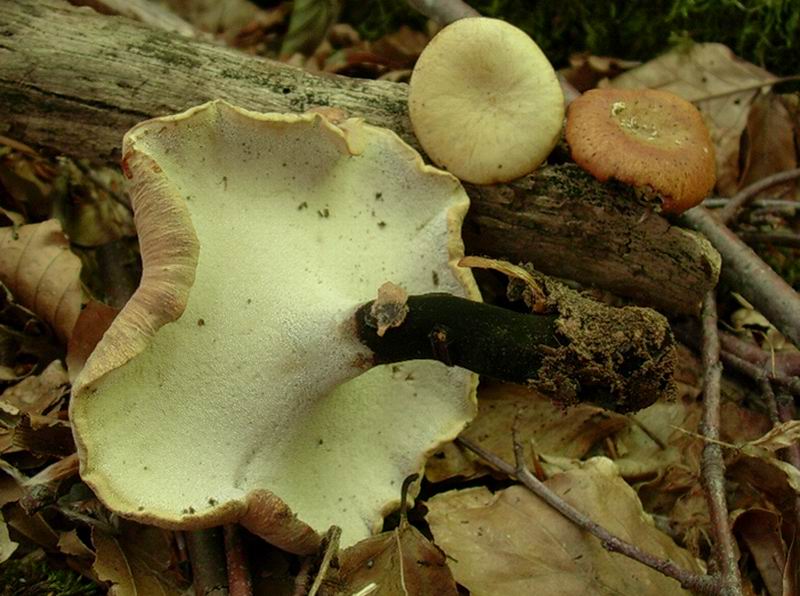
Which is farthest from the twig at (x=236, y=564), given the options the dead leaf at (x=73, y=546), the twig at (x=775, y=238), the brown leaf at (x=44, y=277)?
the twig at (x=775, y=238)

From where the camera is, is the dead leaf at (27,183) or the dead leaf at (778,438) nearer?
the dead leaf at (778,438)

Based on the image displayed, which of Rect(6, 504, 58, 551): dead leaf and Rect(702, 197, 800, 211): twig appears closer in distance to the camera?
Rect(6, 504, 58, 551): dead leaf

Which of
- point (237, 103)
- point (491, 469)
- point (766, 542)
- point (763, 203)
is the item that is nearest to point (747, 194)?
point (763, 203)

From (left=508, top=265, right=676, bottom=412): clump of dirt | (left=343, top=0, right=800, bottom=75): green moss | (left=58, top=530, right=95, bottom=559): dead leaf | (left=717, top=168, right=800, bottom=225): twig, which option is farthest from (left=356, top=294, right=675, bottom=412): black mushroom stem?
(left=343, top=0, right=800, bottom=75): green moss

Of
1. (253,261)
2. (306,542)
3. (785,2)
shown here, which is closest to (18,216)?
(253,261)

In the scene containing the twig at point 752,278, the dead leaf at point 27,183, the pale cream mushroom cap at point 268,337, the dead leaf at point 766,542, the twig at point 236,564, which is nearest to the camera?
the pale cream mushroom cap at point 268,337

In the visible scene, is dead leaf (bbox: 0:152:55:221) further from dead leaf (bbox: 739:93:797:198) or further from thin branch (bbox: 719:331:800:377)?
A: dead leaf (bbox: 739:93:797:198)

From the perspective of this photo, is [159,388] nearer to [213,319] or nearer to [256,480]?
[213,319]

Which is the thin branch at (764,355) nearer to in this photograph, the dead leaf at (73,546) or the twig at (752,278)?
the twig at (752,278)
